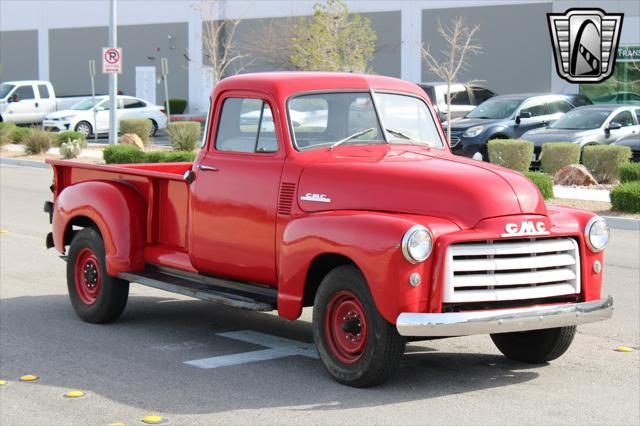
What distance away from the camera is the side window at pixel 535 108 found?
92.9 ft

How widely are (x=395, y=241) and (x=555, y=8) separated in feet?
108

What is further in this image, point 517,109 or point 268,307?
point 517,109

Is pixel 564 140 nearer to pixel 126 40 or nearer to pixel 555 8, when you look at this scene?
pixel 555 8

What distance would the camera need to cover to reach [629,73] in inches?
1428

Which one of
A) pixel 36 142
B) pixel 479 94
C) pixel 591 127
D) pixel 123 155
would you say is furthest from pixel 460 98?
pixel 36 142

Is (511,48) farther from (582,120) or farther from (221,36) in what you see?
(221,36)

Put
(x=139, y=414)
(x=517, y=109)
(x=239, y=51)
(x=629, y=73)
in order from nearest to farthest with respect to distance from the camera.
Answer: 1. (x=139, y=414)
2. (x=517, y=109)
3. (x=629, y=73)
4. (x=239, y=51)

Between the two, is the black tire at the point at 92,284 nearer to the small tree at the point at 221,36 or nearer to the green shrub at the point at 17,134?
the green shrub at the point at 17,134

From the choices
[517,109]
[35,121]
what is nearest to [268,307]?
[517,109]

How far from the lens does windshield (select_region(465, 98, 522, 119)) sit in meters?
28.2

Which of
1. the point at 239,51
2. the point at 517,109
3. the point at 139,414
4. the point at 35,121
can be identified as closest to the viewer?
the point at 139,414

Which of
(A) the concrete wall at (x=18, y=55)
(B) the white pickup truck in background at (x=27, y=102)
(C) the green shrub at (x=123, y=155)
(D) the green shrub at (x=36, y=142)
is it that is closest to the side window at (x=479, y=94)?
(C) the green shrub at (x=123, y=155)

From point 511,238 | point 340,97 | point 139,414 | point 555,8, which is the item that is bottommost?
point 139,414

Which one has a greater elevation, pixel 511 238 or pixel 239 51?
pixel 239 51
